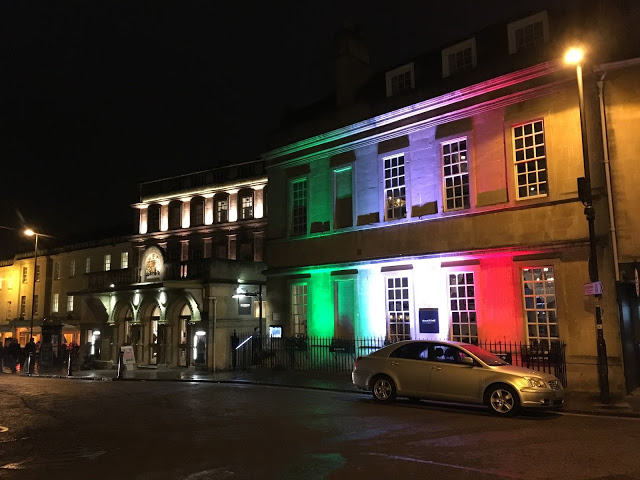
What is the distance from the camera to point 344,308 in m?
20.9

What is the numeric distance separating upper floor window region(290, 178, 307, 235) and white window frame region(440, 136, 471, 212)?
276 inches

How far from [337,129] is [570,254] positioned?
35.1 ft

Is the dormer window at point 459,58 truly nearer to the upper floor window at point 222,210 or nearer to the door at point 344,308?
the door at point 344,308

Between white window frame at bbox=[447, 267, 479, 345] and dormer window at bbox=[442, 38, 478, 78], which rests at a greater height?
dormer window at bbox=[442, 38, 478, 78]

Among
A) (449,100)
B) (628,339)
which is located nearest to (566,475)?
(628,339)

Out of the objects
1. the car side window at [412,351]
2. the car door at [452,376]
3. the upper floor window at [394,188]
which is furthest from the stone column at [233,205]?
the car door at [452,376]

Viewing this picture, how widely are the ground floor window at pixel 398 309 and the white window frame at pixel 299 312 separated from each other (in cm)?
419

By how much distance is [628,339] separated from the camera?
49.0 ft

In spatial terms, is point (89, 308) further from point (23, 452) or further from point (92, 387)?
point (23, 452)

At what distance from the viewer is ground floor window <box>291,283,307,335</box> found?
74.0ft

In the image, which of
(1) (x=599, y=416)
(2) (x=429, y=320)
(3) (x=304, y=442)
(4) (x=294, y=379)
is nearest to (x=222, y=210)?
(4) (x=294, y=379)

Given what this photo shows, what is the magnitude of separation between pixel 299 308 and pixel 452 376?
1163 centimetres

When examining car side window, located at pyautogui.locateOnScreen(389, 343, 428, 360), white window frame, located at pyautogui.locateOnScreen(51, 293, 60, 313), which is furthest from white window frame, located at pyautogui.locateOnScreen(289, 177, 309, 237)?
white window frame, located at pyautogui.locateOnScreen(51, 293, 60, 313)

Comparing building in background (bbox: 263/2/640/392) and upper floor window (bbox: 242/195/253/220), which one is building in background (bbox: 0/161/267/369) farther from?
building in background (bbox: 263/2/640/392)
